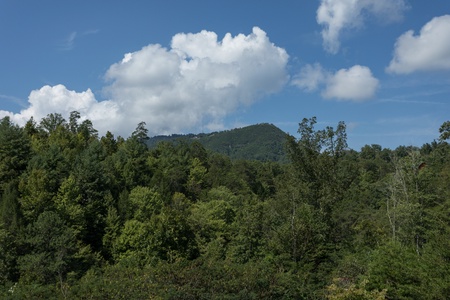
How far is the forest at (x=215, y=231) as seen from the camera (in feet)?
59.9

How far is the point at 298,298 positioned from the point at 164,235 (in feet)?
64.3

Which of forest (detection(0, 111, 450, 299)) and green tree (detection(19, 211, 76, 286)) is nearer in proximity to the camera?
forest (detection(0, 111, 450, 299))

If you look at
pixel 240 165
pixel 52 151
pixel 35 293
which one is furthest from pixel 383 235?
pixel 240 165

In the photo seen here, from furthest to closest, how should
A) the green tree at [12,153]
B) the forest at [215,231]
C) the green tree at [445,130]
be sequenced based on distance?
1. the green tree at [12,153]
2. the green tree at [445,130]
3. the forest at [215,231]

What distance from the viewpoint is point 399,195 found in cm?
3077

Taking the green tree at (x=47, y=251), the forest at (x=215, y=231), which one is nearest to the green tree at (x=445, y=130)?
the forest at (x=215, y=231)

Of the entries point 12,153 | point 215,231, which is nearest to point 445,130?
point 215,231

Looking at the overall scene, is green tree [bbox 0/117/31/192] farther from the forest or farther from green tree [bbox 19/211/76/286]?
green tree [bbox 19/211/76/286]

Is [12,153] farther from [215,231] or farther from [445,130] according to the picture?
[445,130]

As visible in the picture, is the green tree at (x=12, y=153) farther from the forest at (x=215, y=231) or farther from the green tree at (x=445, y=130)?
the green tree at (x=445, y=130)

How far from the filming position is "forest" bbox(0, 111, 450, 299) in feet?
59.9

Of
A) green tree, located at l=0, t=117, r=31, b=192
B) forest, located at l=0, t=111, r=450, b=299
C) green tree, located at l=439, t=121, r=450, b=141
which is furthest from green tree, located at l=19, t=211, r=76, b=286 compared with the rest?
green tree, located at l=439, t=121, r=450, b=141

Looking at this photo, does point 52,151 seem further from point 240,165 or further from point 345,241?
point 240,165

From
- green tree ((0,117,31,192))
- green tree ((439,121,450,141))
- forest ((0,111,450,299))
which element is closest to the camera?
forest ((0,111,450,299))
